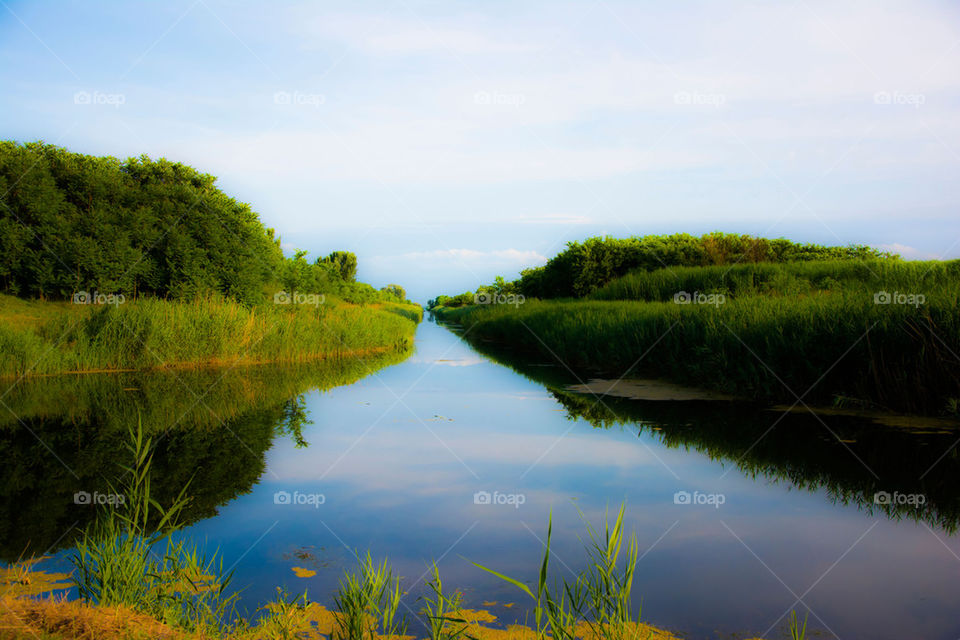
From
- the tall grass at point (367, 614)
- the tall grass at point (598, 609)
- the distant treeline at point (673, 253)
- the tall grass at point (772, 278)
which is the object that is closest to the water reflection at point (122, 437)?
the tall grass at point (367, 614)

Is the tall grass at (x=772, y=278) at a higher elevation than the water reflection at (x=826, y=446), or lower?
higher

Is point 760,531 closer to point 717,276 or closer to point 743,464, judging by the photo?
point 743,464

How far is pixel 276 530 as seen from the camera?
4246mm

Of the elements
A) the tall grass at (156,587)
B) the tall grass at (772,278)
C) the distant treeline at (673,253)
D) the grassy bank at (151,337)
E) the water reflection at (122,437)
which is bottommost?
the water reflection at (122,437)

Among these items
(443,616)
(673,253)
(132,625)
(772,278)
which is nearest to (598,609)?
(443,616)

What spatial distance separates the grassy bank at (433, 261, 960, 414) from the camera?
24.7ft

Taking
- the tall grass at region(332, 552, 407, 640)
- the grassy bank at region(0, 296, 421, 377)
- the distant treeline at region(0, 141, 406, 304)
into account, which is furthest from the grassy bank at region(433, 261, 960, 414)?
the distant treeline at region(0, 141, 406, 304)

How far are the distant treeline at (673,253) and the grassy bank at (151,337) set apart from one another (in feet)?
47.0

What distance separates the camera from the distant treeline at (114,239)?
18000 millimetres

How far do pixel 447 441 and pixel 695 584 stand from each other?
4.06m

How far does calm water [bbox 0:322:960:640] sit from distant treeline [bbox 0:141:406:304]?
1023cm

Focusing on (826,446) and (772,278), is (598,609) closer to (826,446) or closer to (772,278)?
(826,446)

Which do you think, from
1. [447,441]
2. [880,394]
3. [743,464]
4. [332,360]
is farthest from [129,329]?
[880,394]

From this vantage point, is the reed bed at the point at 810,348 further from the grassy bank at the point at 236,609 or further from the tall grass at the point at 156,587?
the tall grass at the point at 156,587
